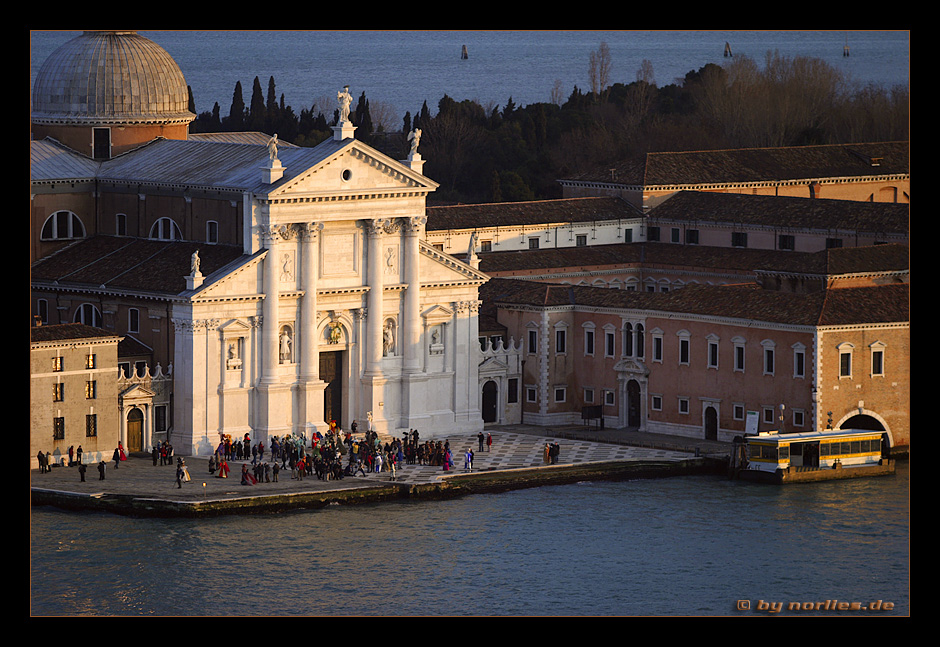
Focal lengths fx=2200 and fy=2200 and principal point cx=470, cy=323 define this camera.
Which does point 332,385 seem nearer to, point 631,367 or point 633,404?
point 631,367

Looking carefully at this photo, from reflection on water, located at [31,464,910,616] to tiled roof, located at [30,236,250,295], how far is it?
776cm

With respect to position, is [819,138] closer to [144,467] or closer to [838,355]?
[838,355]

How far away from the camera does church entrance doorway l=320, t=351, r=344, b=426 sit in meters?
49.7

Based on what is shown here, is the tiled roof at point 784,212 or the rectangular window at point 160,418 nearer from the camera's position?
the rectangular window at point 160,418

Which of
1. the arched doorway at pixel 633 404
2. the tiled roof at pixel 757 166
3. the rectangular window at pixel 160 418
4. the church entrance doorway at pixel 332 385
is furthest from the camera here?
the tiled roof at pixel 757 166

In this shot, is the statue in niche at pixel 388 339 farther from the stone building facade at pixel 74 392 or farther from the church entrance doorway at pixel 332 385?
the stone building facade at pixel 74 392

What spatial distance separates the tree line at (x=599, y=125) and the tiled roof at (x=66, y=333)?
1459 inches

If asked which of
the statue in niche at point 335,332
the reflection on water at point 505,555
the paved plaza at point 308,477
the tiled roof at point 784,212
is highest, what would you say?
the tiled roof at point 784,212

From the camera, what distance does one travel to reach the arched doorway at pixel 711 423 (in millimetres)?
49281

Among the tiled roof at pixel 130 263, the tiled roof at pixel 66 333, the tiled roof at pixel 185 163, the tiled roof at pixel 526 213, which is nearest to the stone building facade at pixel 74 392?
the tiled roof at pixel 66 333

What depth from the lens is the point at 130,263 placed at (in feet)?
164

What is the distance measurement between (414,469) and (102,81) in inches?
Answer: 578

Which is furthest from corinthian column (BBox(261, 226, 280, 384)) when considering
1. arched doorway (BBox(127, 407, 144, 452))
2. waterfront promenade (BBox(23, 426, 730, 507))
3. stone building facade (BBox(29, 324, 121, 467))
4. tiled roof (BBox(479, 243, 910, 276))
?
tiled roof (BBox(479, 243, 910, 276))

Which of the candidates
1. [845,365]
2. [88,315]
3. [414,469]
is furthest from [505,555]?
[88,315]
